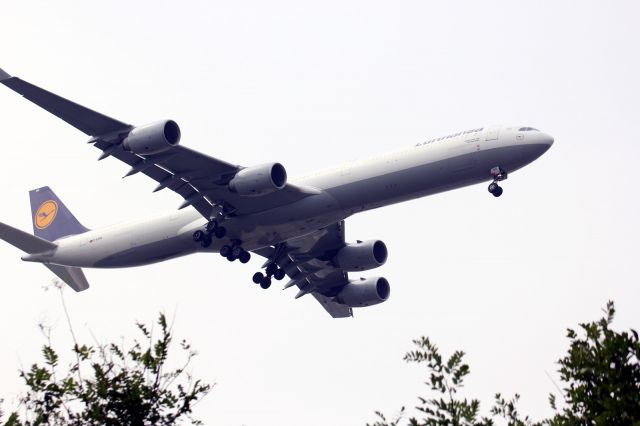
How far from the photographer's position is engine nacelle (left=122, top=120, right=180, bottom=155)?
4166 centimetres

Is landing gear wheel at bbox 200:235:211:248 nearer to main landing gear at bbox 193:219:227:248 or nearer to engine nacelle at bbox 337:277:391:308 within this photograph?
main landing gear at bbox 193:219:227:248

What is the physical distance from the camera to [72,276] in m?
54.9

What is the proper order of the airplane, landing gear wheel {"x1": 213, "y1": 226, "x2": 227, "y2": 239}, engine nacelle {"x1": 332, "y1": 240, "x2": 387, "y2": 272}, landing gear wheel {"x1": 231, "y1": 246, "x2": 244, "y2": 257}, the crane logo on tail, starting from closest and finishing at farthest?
the airplane → landing gear wheel {"x1": 213, "y1": 226, "x2": 227, "y2": 239} → landing gear wheel {"x1": 231, "y1": 246, "x2": 244, "y2": 257} → engine nacelle {"x1": 332, "y1": 240, "x2": 387, "y2": 272} → the crane logo on tail

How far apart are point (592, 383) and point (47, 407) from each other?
32.3 feet

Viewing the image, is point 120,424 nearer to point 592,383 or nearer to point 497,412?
point 497,412

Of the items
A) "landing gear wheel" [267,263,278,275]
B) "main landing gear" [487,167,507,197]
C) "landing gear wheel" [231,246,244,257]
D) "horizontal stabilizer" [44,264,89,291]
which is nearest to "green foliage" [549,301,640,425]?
"main landing gear" [487,167,507,197]

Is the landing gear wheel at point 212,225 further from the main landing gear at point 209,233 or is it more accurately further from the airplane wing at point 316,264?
the airplane wing at point 316,264

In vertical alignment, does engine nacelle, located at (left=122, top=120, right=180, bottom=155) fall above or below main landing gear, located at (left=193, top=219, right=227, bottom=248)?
above

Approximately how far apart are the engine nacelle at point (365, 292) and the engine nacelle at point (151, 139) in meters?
18.3

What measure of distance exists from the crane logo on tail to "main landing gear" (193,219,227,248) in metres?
13.3

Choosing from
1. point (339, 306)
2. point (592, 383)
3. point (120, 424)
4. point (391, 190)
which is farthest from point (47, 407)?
point (339, 306)

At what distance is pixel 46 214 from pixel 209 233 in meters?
15.0

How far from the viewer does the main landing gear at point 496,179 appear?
4228 cm

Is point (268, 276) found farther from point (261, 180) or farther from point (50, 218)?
point (50, 218)
